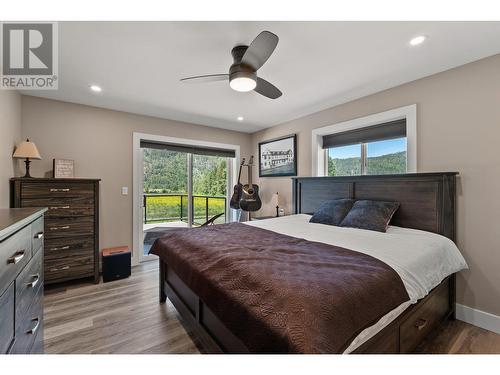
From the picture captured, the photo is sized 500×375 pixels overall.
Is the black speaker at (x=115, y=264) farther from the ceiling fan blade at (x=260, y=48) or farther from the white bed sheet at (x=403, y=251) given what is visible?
the ceiling fan blade at (x=260, y=48)

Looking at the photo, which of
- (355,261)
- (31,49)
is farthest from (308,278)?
(31,49)

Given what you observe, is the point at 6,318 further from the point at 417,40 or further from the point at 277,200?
the point at 277,200

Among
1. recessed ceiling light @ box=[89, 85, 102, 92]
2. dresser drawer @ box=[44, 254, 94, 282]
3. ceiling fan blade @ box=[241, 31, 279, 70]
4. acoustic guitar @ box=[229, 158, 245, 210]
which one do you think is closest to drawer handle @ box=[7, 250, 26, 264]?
ceiling fan blade @ box=[241, 31, 279, 70]

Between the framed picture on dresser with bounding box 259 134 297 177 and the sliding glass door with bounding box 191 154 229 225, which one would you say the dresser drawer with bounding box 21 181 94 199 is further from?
the framed picture on dresser with bounding box 259 134 297 177

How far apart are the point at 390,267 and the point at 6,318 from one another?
188cm

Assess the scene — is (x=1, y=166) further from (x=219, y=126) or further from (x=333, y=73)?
(x=333, y=73)

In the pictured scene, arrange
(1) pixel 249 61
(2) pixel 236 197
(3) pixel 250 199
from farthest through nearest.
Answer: (2) pixel 236 197 < (3) pixel 250 199 < (1) pixel 249 61

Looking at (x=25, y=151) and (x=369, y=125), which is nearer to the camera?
(x=25, y=151)

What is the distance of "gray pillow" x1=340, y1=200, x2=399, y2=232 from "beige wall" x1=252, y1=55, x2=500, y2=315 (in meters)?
0.57

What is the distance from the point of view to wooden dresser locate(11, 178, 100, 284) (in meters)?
2.61

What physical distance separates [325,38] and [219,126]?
286 cm

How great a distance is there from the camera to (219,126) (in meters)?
4.40

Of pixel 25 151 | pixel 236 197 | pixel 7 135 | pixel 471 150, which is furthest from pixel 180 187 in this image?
pixel 471 150

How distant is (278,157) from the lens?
4.28m
